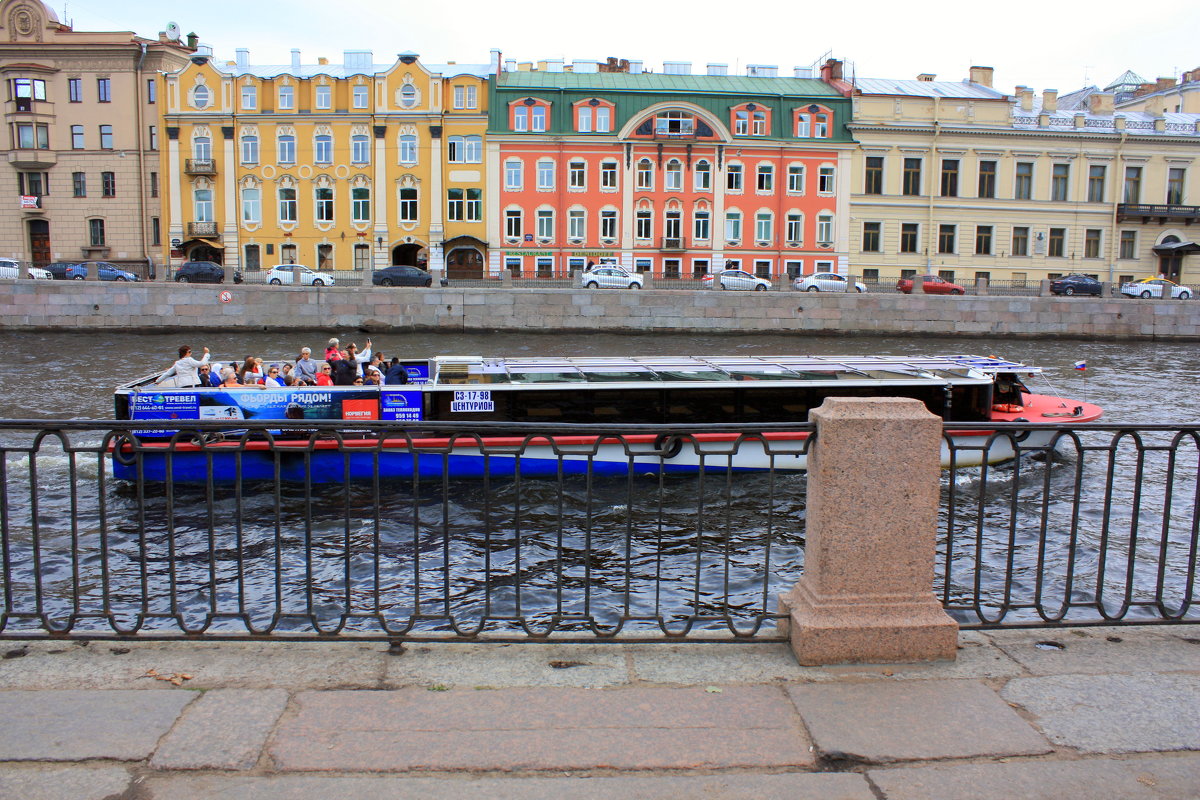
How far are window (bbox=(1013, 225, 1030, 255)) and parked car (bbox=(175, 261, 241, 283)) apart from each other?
40359 mm

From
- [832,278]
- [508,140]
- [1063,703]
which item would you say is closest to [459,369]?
[1063,703]

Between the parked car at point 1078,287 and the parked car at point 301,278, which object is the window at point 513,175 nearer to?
the parked car at point 301,278

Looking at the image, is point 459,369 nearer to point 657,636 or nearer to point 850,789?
point 657,636

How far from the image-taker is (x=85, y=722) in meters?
3.45

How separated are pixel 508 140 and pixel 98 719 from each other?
4853 cm

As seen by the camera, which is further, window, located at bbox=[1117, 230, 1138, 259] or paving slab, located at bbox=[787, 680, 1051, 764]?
window, located at bbox=[1117, 230, 1138, 259]

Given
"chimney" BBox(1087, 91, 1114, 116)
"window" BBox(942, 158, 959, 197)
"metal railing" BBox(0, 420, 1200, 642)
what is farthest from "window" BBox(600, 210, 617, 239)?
"metal railing" BBox(0, 420, 1200, 642)

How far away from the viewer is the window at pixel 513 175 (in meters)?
50.0

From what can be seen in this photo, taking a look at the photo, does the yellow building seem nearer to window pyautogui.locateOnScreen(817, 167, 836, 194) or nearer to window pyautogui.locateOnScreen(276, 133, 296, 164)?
window pyautogui.locateOnScreen(276, 133, 296, 164)

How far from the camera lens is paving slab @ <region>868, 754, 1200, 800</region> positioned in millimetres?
3080

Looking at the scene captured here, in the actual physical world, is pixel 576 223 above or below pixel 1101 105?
below

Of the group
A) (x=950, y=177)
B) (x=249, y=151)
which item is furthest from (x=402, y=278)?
(x=950, y=177)

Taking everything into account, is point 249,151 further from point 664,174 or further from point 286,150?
point 664,174

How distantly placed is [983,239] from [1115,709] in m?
53.1
